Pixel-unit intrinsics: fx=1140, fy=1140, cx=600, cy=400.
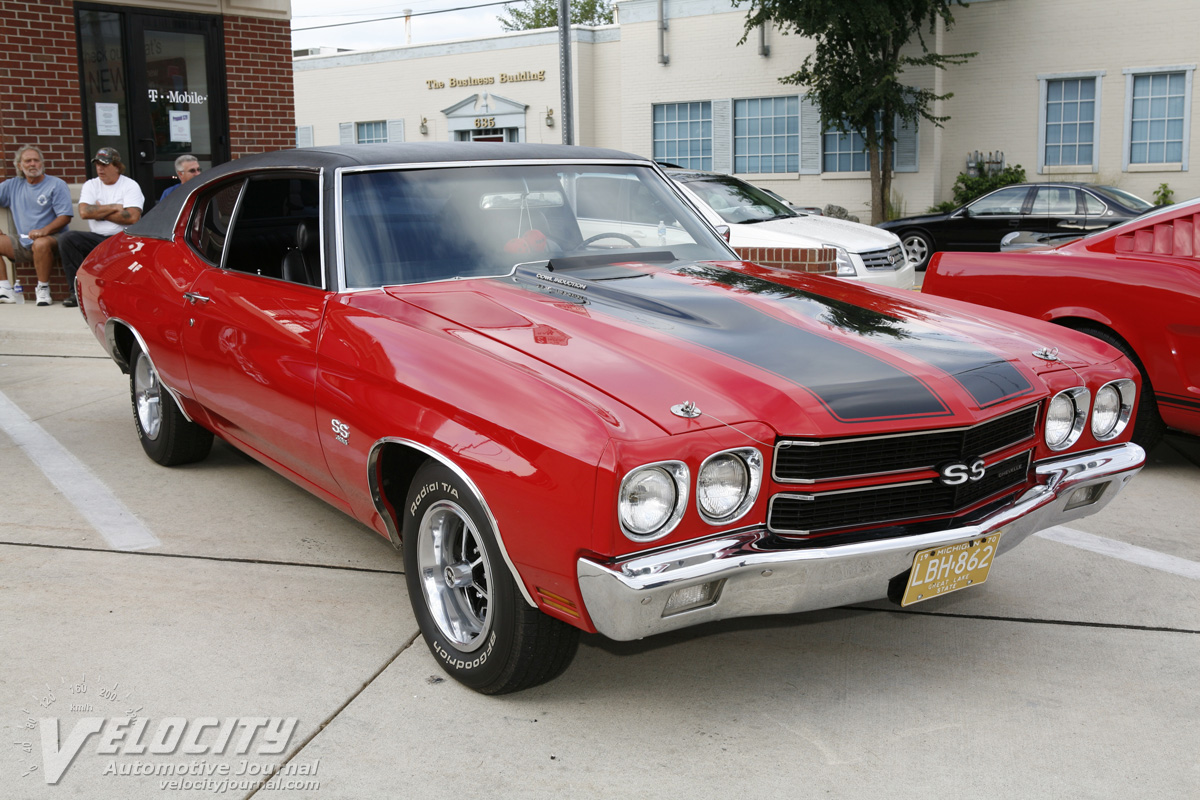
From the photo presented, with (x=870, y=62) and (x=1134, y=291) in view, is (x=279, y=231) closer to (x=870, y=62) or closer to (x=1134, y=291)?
Result: (x=1134, y=291)

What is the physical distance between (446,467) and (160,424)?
10.0 ft

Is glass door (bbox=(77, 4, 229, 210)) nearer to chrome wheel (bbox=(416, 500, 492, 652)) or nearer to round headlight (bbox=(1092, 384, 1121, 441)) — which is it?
chrome wheel (bbox=(416, 500, 492, 652))

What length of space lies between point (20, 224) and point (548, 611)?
1003 cm

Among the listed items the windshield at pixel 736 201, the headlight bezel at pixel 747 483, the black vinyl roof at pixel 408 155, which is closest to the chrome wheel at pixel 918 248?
the windshield at pixel 736 201

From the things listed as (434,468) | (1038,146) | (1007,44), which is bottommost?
(434,468)

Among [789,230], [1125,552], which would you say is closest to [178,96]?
[789,230]

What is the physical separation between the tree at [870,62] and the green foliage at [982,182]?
1.29m

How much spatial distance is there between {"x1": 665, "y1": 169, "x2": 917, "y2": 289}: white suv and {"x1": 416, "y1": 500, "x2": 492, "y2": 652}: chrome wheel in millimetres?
7088

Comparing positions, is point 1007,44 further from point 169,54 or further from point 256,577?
point 256,577

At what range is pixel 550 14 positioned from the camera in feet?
176

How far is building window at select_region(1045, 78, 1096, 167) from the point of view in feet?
69.6

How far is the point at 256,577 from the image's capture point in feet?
14.3

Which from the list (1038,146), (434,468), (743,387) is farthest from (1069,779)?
(1038,146)

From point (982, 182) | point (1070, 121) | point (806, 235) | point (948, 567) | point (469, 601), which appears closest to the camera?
point (948, 567)
